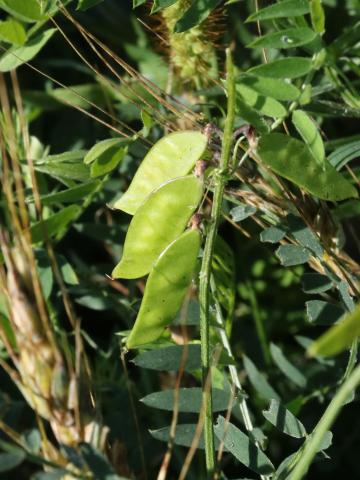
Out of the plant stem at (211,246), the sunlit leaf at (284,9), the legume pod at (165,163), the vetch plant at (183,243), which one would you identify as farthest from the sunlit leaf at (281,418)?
the sunlit leaf at (284,9)

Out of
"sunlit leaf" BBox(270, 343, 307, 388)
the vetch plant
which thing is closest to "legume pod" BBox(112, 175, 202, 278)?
the vetch plant

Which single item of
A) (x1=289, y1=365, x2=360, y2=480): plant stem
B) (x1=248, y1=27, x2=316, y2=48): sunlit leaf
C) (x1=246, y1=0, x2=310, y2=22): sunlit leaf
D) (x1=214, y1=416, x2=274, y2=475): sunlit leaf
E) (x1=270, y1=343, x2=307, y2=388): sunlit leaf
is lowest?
(x1=270, y1=343, x2=307, y2=388): sunlit leaf

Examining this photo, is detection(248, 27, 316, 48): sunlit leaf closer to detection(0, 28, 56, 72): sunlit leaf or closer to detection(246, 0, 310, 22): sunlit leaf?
detection(246, 0, 310, 22): sunlit leaf

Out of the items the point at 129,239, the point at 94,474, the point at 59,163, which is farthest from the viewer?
the point at 59,163

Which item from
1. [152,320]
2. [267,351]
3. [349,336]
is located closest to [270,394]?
[267,351]

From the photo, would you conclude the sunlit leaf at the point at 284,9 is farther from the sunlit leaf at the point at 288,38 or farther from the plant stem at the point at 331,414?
the plant stem at the point at 331,414

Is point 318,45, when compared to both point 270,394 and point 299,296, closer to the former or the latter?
point 270,394

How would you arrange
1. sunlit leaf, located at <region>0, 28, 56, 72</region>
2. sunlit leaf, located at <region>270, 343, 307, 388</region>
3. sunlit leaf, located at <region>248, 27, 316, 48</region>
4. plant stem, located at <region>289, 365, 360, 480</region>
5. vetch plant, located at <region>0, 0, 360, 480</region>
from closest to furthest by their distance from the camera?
plant stem, located at <region>289, 365, 360, 480</region>, vetch plant, located at <region>0, 0, 360, 480</region>, sunlit leaf, located at <region>248, 27, 316, 48</region>, sunlit leaf, located at <region>0, 28, 56, 72</region>, sunlit leaf, located at <region>270, 343, 307, 388</region>

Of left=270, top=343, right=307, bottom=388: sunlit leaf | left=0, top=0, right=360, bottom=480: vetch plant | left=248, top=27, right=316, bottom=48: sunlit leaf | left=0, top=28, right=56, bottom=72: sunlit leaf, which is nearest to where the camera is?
left=0, top=0, right=360, bottom=480: vetch plant
